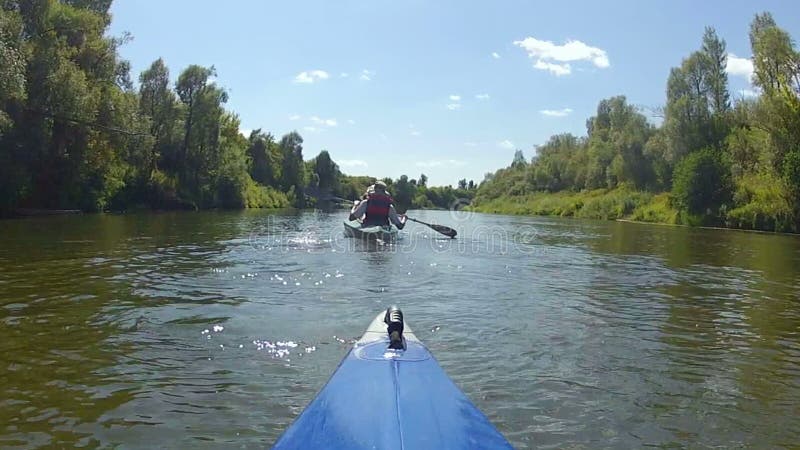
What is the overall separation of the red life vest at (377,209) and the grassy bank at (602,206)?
35.7m

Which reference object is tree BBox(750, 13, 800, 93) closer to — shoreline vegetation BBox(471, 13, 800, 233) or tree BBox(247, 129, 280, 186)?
shoreline vegetation BBox(471, 13, 800, 233)

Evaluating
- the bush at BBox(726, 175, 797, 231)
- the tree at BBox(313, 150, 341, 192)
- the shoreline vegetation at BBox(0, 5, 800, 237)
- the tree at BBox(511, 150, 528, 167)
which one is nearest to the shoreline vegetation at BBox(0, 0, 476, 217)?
the shoreline vegetation at BBox(0, 5, 800, 237)

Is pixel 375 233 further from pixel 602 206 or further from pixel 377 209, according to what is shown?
pixel 602 206

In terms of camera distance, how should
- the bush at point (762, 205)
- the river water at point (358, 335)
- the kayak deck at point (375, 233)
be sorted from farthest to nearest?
the bush at point (762, 205)
the kayak deck at point (375, 233)
the river water at point (358, 335)

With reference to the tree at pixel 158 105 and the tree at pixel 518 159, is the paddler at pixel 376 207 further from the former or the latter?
the tree at pixel 518 159

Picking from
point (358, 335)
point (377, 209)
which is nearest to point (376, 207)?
point (377, 209)

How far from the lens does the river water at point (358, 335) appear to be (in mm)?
4953

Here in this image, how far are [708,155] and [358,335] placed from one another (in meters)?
46.6

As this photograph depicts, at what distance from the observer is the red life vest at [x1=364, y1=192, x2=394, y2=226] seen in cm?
2225

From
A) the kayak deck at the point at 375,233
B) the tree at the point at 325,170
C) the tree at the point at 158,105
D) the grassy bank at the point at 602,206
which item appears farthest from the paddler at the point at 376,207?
the tree at the point at 325,170

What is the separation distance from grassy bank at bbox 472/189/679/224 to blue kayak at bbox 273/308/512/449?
49956 mm

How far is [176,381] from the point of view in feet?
19.2

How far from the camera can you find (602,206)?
6581cm

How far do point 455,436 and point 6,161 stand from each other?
36400 millimetres
